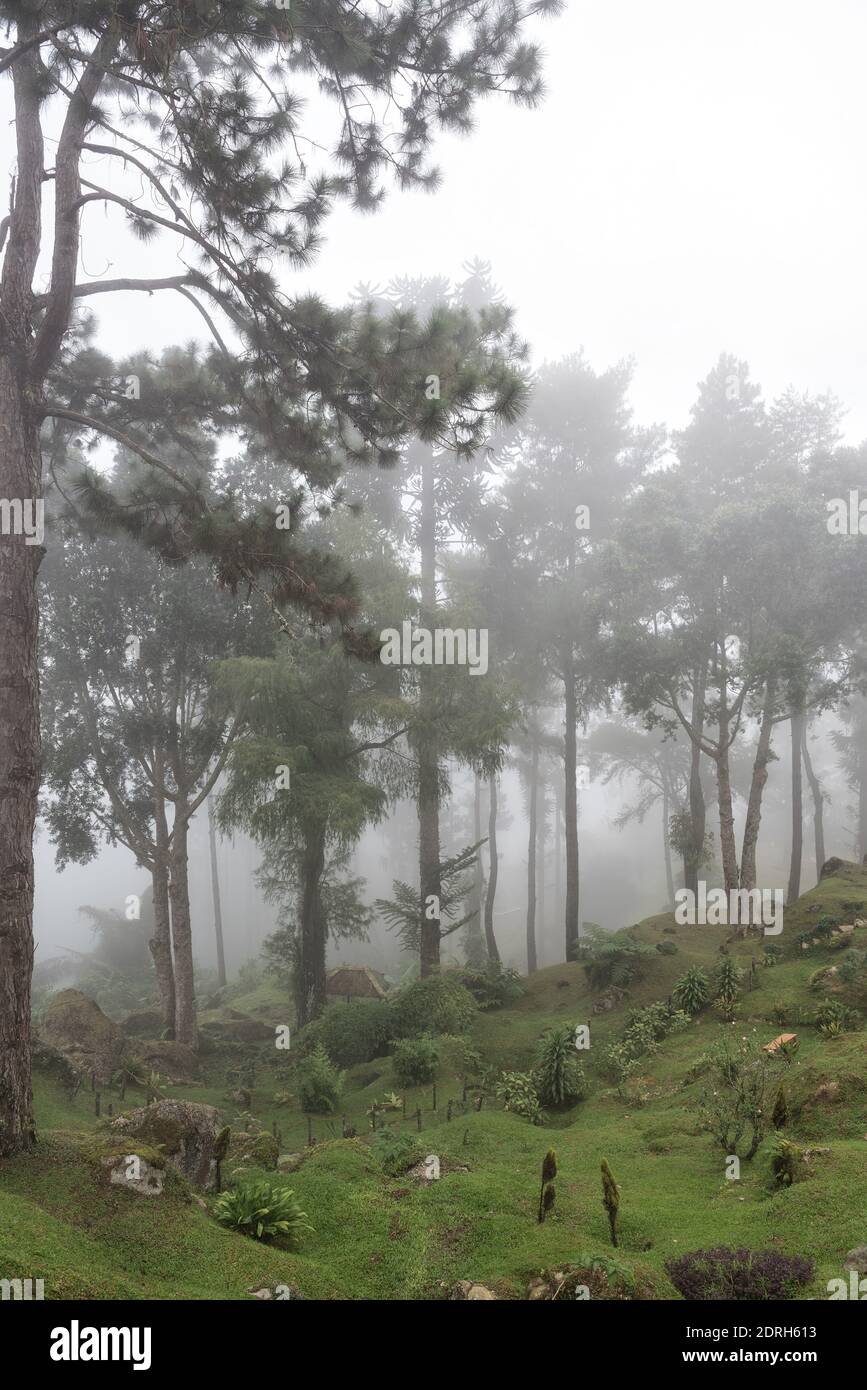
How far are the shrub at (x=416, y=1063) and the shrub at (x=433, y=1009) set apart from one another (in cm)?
145

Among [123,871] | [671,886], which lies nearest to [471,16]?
[671,886]

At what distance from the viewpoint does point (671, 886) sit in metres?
37.5

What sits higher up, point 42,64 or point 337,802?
point 42,64

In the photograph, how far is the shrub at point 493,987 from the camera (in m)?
18.9

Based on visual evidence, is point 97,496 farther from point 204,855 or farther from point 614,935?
point 204,855

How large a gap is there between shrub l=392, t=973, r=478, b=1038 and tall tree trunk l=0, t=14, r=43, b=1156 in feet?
30.1

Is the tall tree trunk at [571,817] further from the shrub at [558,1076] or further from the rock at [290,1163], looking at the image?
the rock at [290,1163]

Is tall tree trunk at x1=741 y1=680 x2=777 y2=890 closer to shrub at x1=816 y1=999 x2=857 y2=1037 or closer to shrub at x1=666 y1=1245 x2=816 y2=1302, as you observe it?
shrub at x1=816 y1=999 x2=857 y2=1037

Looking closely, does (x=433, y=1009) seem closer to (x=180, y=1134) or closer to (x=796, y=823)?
(x=180, y=1134)

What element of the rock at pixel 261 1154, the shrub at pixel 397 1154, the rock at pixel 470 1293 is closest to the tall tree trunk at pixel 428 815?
the shrub at pixel 397 1154

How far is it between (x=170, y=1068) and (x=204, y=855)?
6380 centimetres

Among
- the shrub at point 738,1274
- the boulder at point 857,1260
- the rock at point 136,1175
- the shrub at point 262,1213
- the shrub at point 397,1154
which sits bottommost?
the shrub at point 397,1154

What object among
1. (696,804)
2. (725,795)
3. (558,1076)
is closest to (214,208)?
(558,1076)
